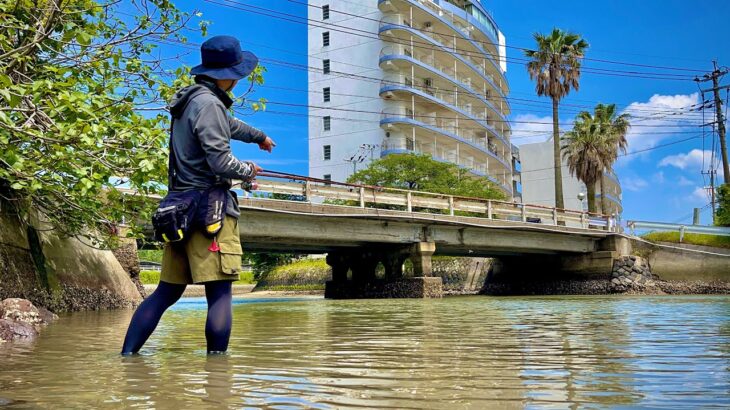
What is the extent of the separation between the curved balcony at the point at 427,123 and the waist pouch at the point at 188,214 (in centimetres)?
4996

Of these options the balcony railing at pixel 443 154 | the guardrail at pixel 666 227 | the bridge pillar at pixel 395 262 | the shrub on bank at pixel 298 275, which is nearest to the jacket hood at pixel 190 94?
the bridge pillar at pixel 395 262

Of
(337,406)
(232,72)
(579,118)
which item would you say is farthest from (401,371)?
(579,118)

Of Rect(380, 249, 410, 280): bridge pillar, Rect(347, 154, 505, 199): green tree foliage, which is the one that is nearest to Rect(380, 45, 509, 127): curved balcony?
Rect(347, 154, 505, 199): green tree foliage

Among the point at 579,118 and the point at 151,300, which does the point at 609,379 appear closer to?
the point at 151,300

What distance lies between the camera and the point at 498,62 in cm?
7356

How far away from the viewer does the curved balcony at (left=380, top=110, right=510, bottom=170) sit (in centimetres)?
5359

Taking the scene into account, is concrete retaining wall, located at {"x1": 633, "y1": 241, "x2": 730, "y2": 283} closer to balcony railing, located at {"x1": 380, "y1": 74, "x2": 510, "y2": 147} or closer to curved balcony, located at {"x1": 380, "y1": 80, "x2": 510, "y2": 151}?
curved balcony, located at {"x1": 380, "y1": 80, "x2": 510, "y2": 151}

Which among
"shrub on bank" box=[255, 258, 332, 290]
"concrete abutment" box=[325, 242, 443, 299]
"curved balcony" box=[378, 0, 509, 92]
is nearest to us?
"concrete abutment" box=[325, 242, 443, 299]

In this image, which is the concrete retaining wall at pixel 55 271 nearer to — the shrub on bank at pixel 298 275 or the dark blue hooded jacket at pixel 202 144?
the dark blue hooded jacket at pixel 202 144

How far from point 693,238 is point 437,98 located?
29.6 meters

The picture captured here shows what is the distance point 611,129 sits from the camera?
150ft

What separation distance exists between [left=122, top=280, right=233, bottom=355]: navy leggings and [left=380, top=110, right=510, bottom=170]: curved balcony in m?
49.9

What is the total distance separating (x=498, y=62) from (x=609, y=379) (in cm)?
7408

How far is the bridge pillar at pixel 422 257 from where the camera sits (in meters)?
25.4
